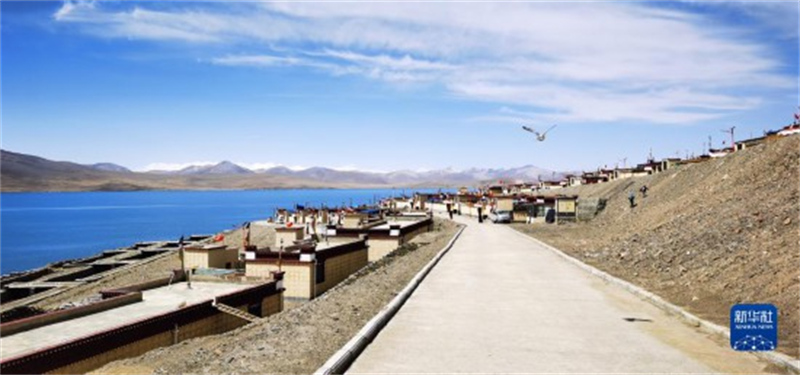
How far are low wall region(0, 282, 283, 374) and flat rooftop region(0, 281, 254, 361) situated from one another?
0.47 metres

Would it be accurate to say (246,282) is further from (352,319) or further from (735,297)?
(735,297)

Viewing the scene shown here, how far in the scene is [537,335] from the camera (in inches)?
477

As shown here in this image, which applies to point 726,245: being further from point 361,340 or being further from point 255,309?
point 255,309

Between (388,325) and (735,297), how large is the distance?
844 centimetres

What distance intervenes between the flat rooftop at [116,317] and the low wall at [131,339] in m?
0.47

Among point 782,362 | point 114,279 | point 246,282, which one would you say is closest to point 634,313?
point 782,362

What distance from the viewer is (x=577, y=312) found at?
14.5 metres

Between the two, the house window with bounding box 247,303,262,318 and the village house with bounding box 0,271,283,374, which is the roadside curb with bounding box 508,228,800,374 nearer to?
the village house with bounding box 0,271,283,374

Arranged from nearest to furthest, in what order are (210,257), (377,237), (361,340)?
(361,340), (210,257), (377,237)

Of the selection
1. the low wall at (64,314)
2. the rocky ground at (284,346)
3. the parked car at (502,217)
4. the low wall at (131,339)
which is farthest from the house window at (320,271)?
the parked car at (502,217)

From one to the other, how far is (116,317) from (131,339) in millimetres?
2646

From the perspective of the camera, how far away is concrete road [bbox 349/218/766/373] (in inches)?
394

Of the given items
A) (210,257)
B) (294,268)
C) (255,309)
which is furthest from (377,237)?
(255,309)

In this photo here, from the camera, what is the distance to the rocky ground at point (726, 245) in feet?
47.9
